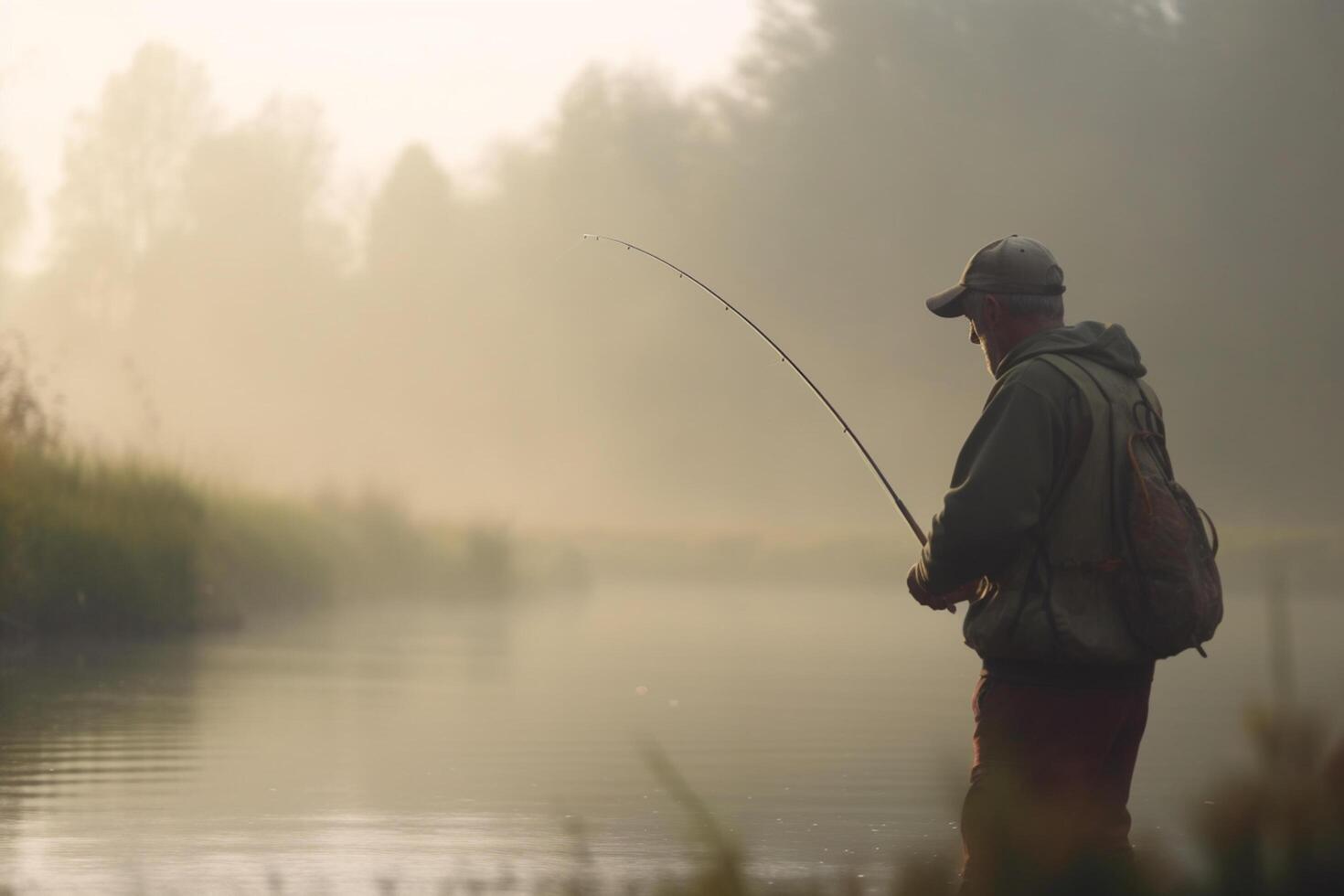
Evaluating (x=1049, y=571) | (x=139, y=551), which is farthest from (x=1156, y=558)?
(x=139, y=551)

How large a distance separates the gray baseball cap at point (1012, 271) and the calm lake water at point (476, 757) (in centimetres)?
96

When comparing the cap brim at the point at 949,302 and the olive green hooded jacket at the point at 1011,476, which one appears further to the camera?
the cap brim at the point at 949,302

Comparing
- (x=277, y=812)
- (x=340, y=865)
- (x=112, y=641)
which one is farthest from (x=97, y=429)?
(x=340, y=865)

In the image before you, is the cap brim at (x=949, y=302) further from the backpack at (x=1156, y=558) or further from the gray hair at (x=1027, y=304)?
the backpack at (x=1156, y=558)

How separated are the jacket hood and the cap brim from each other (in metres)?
0.19

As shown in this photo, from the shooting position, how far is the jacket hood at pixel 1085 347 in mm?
3945

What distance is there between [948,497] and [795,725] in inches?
289

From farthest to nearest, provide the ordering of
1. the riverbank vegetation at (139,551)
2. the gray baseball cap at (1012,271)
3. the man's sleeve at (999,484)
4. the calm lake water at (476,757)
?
1. the riverbank vegetation at (139,551)
2. the calm lake water at (476,757)
3. the gray baseball cap at (1012,271)
4. the man's sleeve at (999,484)

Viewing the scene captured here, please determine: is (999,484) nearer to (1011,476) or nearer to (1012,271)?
(1011,476)

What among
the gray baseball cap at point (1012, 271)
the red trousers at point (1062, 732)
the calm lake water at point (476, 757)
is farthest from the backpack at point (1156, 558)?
the calm lake water at point (476, 757)

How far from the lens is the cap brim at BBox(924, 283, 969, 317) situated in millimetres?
4137

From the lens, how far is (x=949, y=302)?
4.15 meters

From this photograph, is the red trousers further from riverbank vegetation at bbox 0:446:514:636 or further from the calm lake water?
riverbank vegetation at bbox 0:446:514:636

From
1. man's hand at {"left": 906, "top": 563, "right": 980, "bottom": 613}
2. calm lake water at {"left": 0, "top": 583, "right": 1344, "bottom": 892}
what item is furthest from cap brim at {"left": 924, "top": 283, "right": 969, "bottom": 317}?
calm lake water at {"left": 0, "top": 583, "right": 1344, "bottom": 892}
